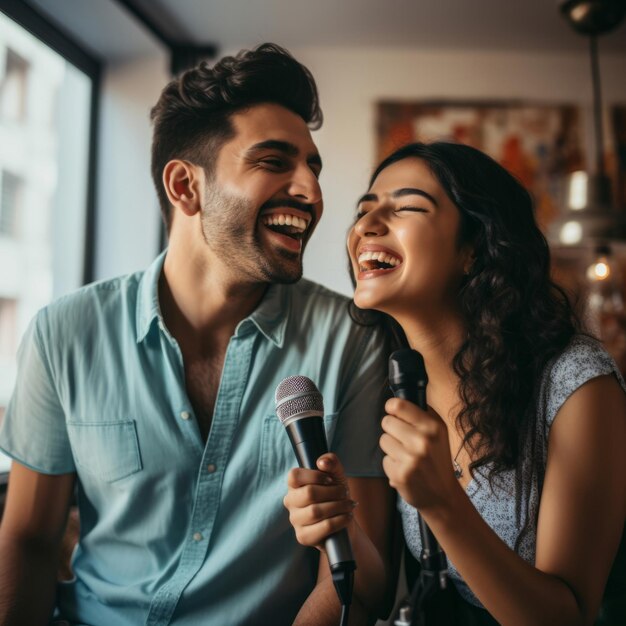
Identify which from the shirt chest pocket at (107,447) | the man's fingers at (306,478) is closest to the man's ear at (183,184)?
the shirt chest pocket at (107,447)

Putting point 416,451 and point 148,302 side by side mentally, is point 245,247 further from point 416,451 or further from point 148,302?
point 416,451

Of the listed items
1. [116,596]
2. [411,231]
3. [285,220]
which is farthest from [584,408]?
[116,596]

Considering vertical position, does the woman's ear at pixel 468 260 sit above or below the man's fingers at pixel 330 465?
above

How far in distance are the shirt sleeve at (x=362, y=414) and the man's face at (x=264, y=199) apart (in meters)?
0.23

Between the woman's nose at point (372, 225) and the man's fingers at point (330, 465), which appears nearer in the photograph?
the man's fingers at point (330, 465)

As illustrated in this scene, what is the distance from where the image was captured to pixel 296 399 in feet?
2.79

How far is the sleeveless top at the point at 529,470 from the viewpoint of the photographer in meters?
1.07

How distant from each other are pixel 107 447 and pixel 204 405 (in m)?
0.20

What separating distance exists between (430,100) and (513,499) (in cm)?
222

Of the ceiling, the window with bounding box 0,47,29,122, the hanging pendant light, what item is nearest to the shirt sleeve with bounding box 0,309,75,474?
the window with bounding box 0,47,29,122

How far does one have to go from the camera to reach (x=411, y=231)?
1.14 meters

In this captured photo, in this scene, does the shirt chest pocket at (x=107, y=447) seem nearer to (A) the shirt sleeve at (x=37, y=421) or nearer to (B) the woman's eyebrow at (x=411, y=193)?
(A) the shirt sleeve at (x=37, y=421)

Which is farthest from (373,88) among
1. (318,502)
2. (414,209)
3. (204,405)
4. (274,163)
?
(318,502)

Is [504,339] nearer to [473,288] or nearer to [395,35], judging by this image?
[473,288]
